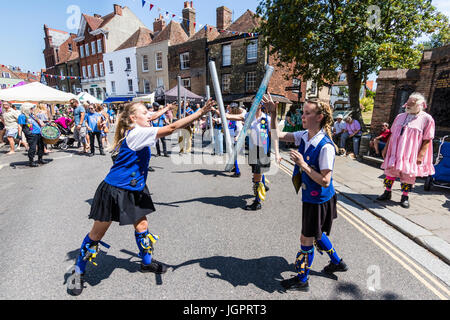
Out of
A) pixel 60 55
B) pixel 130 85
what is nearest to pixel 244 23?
pixel 130 85

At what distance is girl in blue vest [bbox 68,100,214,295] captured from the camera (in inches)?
88.2

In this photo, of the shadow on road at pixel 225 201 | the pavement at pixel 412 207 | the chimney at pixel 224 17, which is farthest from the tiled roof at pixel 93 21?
the pavement at pixel 412 207

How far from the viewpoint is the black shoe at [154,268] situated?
8.75 feet

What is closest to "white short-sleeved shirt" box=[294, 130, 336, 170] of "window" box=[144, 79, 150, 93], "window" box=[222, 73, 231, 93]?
"window" box=[222, 73, 231, 93]

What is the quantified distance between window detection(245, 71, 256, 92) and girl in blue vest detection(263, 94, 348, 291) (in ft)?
68.0

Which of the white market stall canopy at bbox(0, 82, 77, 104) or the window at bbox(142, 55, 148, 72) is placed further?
the window at bbox(142, 55, 148, 72)

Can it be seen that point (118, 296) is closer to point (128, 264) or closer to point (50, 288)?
point (128, 264)

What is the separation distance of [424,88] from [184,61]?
73.5 ft

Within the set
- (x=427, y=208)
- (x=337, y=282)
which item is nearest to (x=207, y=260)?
(x=337, y=282)

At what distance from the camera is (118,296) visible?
2.36 metres

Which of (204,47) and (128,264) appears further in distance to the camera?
(204,47)

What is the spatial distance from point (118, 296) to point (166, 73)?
27.7 m

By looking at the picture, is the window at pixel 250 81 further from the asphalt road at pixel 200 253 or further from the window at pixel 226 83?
the asphalt road at pixel 200 253

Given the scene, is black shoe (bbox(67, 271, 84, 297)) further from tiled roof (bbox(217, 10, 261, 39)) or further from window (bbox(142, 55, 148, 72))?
window (bbox(142, 55, 148, 72))
